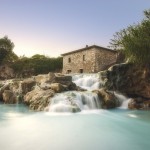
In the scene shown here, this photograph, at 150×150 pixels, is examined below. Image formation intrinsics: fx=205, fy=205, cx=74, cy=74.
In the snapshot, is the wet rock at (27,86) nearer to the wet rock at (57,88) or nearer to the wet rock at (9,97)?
the wet rock at (9,97)

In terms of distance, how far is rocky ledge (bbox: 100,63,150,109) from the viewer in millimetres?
15811

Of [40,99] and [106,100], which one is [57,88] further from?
[106,100]

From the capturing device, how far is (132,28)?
16328 millimetres

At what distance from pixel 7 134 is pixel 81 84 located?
49.6 ft

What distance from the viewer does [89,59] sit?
31.5 metres

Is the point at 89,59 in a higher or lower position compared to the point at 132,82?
higher

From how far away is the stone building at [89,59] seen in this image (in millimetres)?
30859

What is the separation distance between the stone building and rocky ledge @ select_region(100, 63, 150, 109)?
474 inches

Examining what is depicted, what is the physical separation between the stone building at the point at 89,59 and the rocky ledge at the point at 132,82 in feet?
39.5

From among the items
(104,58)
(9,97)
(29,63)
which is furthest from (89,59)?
(9,97)

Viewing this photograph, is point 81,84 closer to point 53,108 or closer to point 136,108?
point 136,108

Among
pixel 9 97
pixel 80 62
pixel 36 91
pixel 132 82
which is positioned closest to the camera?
pixel 36 91

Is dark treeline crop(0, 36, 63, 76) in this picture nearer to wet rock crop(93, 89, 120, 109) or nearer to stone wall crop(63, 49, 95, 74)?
stone wall crop(63, 49, 95, 74)

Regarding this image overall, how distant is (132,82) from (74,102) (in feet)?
20.9
